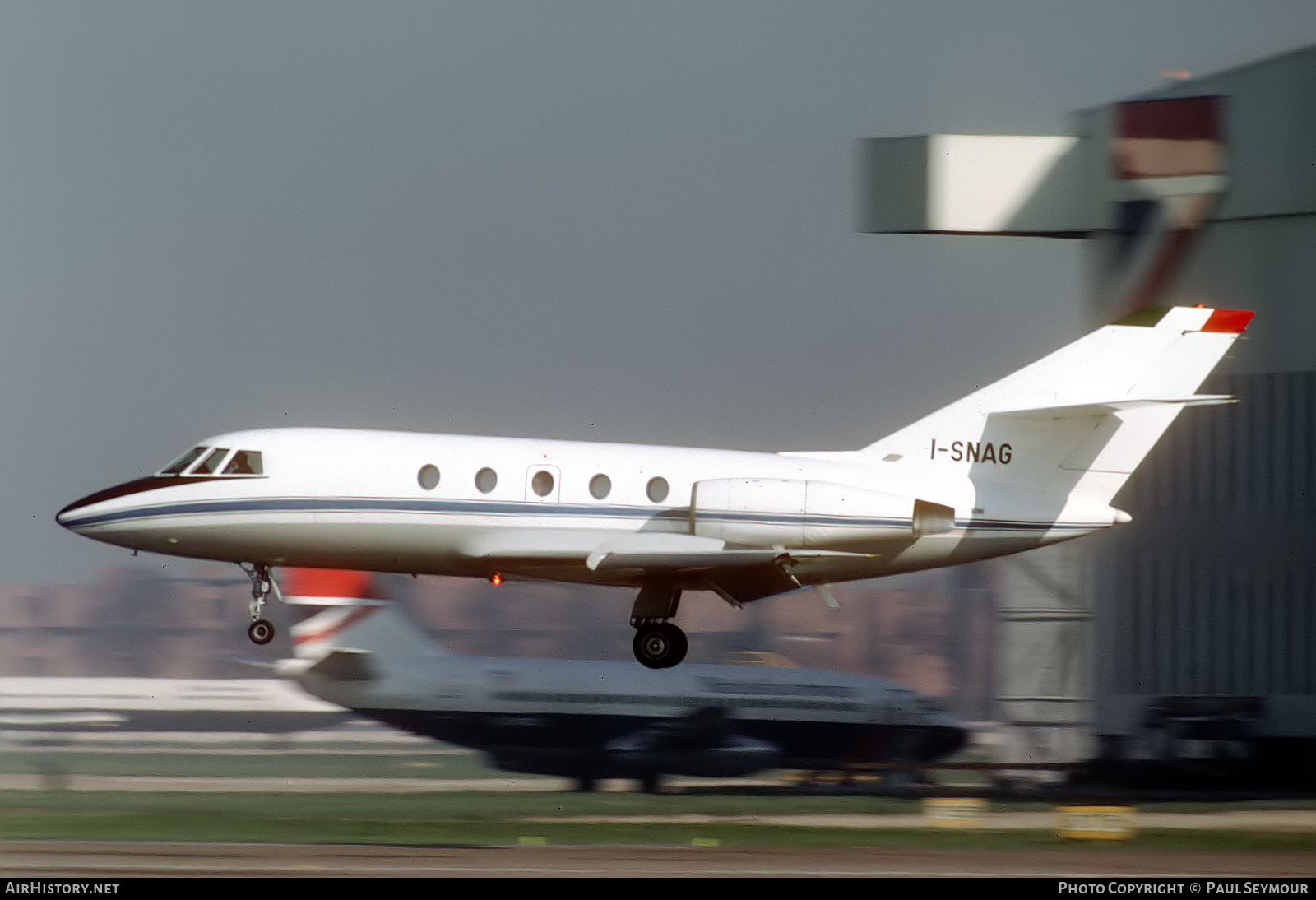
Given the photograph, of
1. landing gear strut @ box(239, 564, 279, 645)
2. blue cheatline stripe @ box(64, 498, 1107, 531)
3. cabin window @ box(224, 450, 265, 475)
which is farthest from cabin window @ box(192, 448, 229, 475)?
landing gear strut @ box(239, 564, 279, 645)

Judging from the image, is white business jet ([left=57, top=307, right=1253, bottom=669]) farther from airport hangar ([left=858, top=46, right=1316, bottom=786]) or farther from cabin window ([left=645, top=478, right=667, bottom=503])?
airport hangar ([left=858, top=46, right=1316, bottom=786])

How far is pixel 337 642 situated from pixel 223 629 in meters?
5.50

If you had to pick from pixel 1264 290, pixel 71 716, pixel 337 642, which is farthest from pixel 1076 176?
pixel 71 716

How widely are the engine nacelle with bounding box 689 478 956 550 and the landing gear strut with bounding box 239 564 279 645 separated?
291 inches

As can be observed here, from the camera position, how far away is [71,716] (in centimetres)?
4844

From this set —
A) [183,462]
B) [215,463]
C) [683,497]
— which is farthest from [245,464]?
[683,497]

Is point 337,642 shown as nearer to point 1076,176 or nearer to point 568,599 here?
point 568,599

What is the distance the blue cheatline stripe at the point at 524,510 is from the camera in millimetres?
28953

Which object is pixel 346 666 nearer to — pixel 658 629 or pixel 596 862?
pixel 596 862

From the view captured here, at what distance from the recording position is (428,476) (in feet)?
96.4

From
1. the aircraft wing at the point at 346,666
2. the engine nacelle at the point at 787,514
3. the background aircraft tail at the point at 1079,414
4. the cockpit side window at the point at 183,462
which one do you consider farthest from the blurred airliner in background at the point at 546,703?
the engine nacelle at the point at 787,514

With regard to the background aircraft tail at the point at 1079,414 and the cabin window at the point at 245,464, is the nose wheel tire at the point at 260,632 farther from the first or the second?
the background aircraft tail at the point at 1079,414

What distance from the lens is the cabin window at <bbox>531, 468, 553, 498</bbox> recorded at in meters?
29.4

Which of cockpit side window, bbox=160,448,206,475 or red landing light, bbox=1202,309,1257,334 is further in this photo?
red landing light, bbox=1202,309,1257,334
